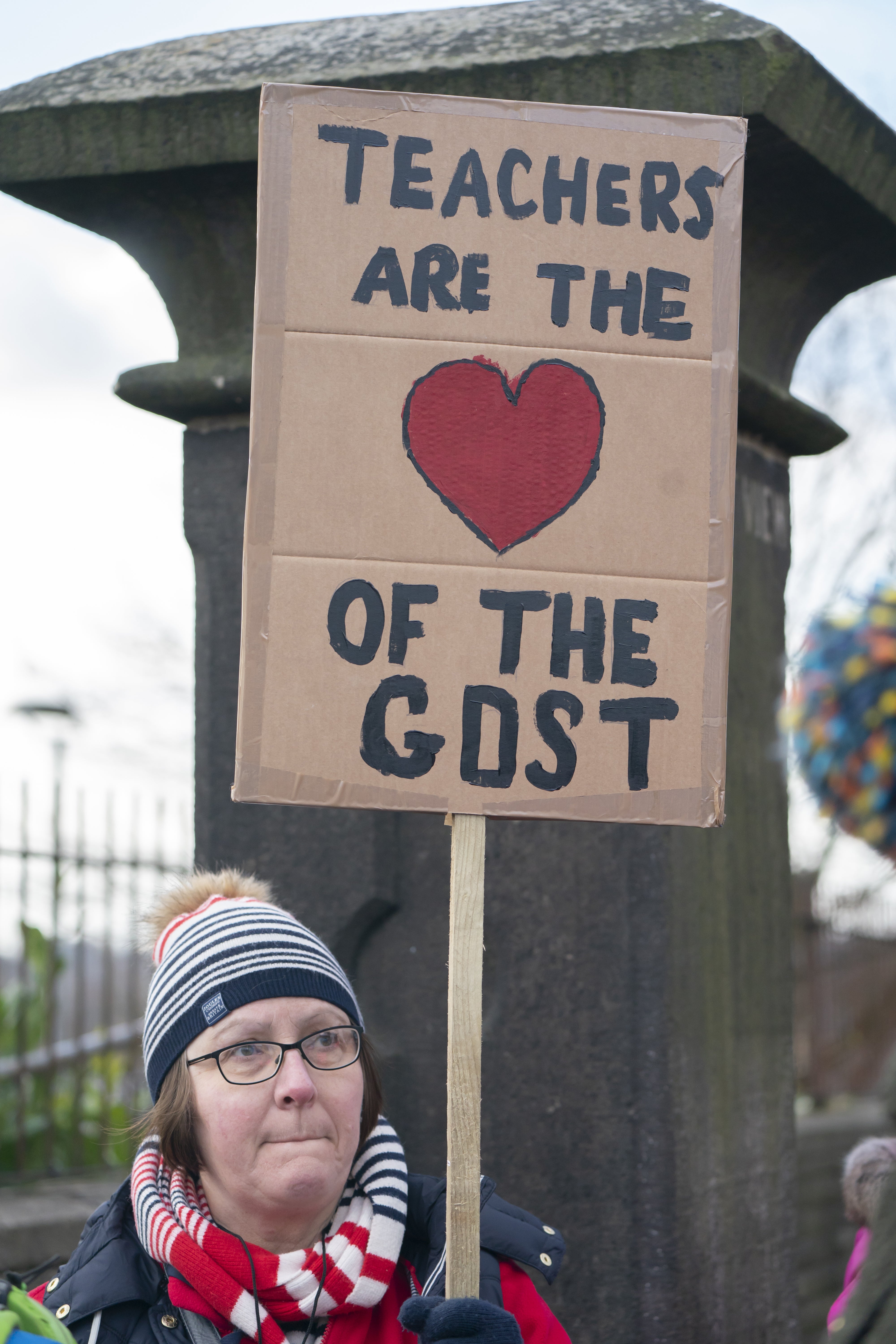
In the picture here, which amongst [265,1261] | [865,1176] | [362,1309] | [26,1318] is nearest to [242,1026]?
[265,1261]

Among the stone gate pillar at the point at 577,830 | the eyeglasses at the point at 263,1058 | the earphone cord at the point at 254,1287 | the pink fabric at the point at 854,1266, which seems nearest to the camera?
the earphone cord at the point at 254,1287

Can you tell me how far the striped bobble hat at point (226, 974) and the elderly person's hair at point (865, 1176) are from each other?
152 cm

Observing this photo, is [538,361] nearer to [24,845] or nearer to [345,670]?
[345,670]

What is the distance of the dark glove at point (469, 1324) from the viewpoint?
5.32 ft

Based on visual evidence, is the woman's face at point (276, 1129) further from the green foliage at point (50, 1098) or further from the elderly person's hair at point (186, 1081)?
the green foliage at point (50, 1098)

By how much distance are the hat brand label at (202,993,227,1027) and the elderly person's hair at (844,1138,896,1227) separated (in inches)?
66.7

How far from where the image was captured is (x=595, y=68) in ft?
8.21

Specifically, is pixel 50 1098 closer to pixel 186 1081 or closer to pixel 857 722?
pixel 186 1081

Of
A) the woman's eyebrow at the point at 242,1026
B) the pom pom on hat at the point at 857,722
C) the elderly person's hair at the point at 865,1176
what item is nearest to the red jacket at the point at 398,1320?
the woman's eyebrow at the point at 242,1026

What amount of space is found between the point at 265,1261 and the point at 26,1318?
56 cm

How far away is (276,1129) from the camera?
186 cm

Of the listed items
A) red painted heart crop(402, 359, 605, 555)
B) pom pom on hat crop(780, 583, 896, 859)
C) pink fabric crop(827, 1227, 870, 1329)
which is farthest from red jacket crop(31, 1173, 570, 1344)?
red painted heart crop(402, 359, 605, 555)

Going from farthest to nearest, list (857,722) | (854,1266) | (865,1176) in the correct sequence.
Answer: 1. (865,1176)
2. (854,1266)
3. (857,722)

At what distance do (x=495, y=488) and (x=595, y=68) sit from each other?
1108 mm
